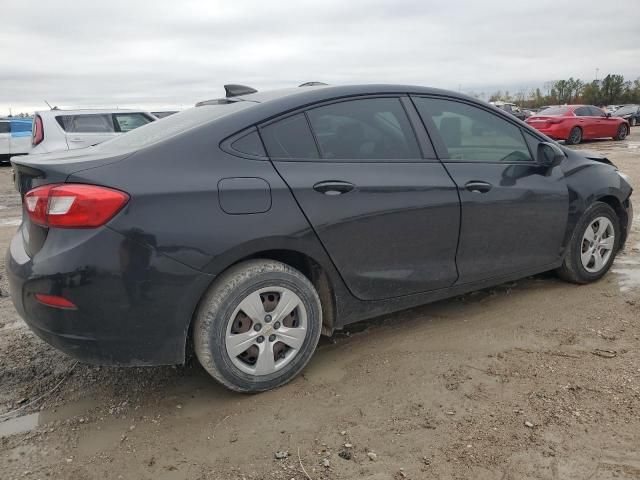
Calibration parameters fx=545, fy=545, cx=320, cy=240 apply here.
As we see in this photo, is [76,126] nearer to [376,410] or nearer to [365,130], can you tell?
[365,130]

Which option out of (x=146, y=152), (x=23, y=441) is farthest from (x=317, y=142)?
(x=23, y=441)

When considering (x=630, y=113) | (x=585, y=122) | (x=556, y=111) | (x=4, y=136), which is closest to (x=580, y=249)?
(x=556, y=111)

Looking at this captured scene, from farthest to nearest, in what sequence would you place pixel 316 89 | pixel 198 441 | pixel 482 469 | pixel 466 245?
pixel 466 245, pixel 316 89, pixel 198 441, pixel 482 469

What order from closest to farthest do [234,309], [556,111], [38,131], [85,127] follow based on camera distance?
1. [234,309]
2. [38,131]
3. [85,127]
4. [556,111]

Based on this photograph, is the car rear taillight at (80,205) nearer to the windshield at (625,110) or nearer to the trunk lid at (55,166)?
the trunk lid at (55,166)

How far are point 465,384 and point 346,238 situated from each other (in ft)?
3.20

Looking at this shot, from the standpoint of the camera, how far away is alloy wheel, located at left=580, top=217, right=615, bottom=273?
4117 millimetres

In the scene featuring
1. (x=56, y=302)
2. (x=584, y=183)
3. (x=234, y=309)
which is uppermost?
(x=584, y=183)

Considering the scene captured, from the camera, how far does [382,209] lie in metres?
2.98

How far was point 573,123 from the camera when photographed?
18.7 metres

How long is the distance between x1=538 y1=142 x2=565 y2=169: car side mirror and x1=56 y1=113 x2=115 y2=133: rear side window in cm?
935

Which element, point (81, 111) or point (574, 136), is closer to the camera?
point (81, 111)

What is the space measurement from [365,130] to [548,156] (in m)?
1.50

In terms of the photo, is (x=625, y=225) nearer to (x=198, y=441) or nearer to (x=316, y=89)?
(x=316, y=89)
